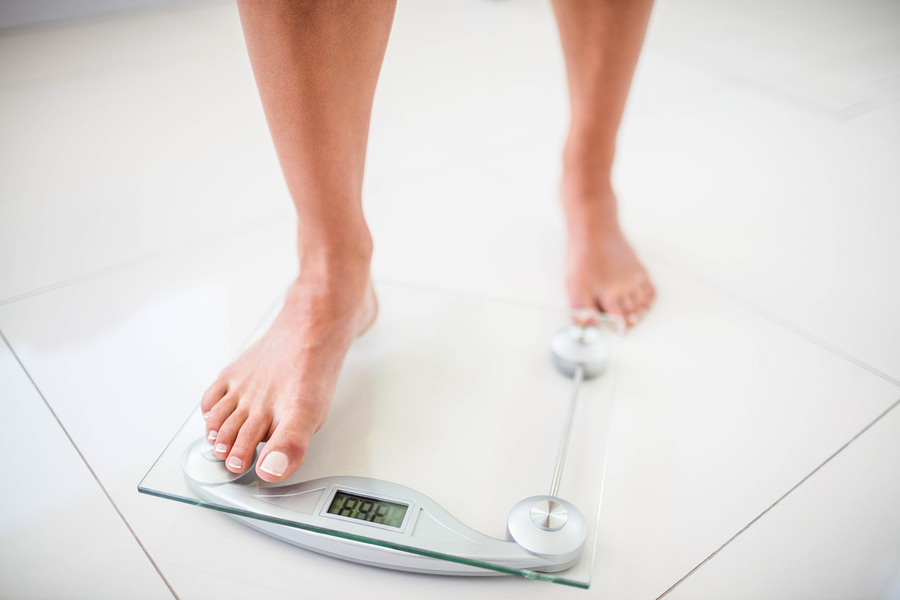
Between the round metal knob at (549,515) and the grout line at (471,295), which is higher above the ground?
the round metal knob at (549,515)

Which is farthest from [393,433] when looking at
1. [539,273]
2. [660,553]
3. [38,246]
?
[38,246]

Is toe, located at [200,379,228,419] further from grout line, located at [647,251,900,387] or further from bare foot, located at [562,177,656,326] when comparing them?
grout line, located at [647,251,900,387]

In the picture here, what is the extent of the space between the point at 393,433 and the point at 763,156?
3.81 ft

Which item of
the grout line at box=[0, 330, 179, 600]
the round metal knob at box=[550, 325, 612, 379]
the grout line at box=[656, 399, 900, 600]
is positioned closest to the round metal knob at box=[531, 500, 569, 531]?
the grout line at box=[656, 399, 900, 600]

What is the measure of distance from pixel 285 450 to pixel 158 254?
1.87 feet

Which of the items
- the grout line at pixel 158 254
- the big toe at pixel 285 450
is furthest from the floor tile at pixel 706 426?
the grout line at pixel 158 254

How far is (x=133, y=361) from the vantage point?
81cm

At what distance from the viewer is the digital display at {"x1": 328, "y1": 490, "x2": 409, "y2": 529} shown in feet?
1.93


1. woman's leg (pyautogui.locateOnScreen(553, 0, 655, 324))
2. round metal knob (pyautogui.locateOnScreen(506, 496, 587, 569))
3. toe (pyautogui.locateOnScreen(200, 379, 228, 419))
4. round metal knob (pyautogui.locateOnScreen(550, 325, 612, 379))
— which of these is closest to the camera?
round metal knob (pyautogui.locateOnScreen(506, 496, 587, 569))

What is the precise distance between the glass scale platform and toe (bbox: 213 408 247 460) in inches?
0.6

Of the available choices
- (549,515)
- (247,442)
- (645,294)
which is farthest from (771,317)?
(247,442)

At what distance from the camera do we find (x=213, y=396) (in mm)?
682

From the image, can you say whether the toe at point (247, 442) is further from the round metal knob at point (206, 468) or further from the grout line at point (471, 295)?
the grout line at point (471, 295)

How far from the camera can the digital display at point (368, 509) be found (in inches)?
23.1
